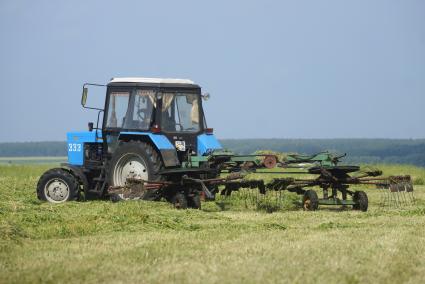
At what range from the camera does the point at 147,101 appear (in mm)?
17969

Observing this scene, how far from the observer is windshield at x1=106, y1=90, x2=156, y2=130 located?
58.6 feet

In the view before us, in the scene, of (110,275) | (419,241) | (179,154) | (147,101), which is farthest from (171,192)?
(110,275)

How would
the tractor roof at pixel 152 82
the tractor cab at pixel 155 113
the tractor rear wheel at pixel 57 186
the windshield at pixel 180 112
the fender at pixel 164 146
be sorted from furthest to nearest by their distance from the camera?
A: the tractor rear wheel at pixel 57 186 → the tractor roof at pixel 152 82 → the windshield at pixel 180 112 → the tractor cab at pixel 155 113 → the fender at pixel 164 146

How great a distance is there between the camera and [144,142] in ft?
58.1

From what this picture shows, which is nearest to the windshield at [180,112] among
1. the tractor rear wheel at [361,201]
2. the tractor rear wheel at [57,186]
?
the tractor rear wheel at [57,186]

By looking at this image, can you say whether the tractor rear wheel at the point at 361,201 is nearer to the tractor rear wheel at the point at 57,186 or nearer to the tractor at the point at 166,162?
the tractor at the point at 166,162

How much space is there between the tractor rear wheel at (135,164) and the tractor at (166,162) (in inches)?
0.8

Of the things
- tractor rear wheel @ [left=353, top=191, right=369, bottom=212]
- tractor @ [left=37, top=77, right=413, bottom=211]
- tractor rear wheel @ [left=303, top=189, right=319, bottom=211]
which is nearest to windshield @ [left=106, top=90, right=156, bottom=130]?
tractor @ [left=37, top=77, right=413, bottom=211]

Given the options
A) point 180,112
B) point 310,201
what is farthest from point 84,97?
point 310,201

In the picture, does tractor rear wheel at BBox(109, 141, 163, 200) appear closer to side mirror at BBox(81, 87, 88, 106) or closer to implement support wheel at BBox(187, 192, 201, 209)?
implement support wheel at BBox(187, 192, 201, 209)

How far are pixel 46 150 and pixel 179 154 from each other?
160883 millimetres

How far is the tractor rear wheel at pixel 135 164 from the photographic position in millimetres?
17234

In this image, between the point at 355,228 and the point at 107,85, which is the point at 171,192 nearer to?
the point at 107,85

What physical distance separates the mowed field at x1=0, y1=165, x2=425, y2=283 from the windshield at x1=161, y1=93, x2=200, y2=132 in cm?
182
